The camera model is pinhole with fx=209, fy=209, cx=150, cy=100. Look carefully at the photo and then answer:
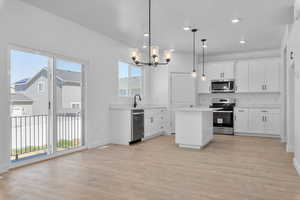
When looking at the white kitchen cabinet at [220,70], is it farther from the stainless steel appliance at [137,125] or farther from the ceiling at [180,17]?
the stainless steel appliance at [137,125]

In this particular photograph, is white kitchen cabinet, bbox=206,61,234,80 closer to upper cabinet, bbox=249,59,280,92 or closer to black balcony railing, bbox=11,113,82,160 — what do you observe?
upper cabinet, bbox=249,59,280,92

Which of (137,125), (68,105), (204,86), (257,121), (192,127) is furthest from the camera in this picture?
(204,86)

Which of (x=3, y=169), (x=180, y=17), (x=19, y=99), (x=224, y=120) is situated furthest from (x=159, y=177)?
(x=224, y=120)

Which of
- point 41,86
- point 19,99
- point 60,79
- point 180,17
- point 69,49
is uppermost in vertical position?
point 180,17

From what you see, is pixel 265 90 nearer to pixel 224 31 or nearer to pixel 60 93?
pixel 224 31

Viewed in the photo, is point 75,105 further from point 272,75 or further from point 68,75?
point 272,75

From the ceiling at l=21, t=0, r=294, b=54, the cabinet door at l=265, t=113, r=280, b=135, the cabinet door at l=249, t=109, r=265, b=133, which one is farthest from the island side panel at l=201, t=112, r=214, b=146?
the cabinet door at l=265, t=113, r=280, b=135

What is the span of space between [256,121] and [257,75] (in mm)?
1467

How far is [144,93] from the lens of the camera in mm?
6977

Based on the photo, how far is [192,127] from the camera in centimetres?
475

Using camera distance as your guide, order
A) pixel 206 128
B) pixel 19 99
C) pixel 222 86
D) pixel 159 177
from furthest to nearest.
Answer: pixel 222 86, pixel 206 128, pixel 19 99, pixel 159 177

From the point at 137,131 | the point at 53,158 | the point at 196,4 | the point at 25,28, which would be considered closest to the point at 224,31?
the point at 196,4

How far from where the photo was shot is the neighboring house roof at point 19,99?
347cm

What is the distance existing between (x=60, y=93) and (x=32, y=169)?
5.13ft
